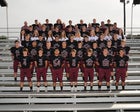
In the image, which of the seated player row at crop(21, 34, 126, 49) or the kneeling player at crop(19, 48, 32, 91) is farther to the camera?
the seated player row at crop(21, 34, 126, 49)

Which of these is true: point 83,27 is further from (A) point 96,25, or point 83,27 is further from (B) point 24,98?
(B) point 24,98

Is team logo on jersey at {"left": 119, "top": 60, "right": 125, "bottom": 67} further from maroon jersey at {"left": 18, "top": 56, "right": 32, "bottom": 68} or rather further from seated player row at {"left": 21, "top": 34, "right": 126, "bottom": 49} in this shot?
maroon jersey at {"left": 18, "top": 56, "right": 32, "bottom": 68}

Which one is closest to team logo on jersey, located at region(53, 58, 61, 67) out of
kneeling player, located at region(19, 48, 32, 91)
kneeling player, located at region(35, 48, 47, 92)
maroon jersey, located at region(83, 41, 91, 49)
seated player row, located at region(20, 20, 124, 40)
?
kneeling player, located at region(35, 48, 47, 92)

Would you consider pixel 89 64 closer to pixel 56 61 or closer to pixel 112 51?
pixel 56 61

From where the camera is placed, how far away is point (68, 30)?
1496 centimetres

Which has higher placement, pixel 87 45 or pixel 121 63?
pixel 87 45

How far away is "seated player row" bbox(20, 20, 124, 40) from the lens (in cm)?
1445

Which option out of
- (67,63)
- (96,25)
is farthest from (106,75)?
(96,25)

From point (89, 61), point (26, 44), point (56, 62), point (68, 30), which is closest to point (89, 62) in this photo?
point (89, 61)

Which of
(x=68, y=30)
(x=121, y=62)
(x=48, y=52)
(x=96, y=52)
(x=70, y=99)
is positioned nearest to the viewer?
(x=70, y=99)

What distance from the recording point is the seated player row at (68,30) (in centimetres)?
1445

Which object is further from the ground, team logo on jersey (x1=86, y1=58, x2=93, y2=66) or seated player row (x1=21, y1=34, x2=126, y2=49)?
seated player row (x1=21, y1=34, x2=126, y2=49)

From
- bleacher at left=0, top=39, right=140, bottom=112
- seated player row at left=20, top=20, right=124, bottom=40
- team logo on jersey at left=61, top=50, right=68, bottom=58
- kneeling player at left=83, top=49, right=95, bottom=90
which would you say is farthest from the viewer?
seated player row at left=20, top=20, right=124, bottom=40

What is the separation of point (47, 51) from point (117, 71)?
2.36 metres
